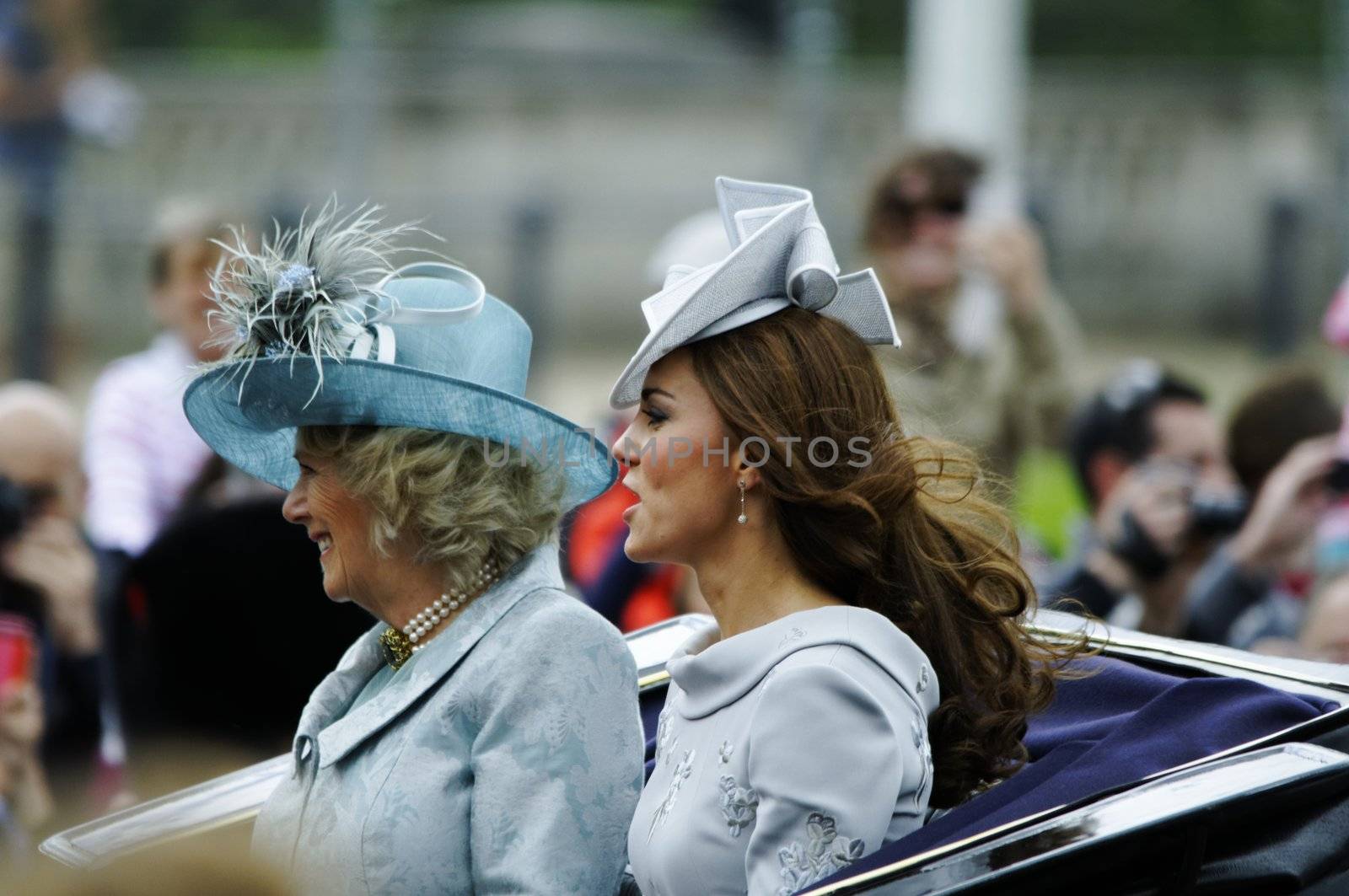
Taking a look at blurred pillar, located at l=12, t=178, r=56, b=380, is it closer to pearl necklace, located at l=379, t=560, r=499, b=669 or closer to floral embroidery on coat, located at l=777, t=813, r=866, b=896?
pearl necklace, located at l=379, t=560, r=499, b=669

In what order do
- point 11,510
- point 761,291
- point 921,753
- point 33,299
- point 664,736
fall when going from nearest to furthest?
1. point 921,753
2. point 761,291
3. point 664,736
4. point 11,510
5. point 33,299

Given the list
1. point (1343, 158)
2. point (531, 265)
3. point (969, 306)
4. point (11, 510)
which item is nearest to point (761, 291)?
point (11, 510)

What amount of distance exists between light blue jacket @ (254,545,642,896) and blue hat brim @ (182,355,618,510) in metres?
0.21

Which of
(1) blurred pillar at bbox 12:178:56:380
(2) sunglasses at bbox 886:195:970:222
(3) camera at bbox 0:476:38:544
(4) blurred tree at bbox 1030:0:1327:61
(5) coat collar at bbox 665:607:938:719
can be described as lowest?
(4) blurred tree at bbox 1030:0:1327:61

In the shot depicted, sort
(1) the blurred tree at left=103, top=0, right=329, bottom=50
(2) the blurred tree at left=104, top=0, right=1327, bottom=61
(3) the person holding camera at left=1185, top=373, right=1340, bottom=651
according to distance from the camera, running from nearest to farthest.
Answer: (3) the person holding camera at left=1185, top=373, right=1340, bottom=651, (1) the blurred tree at left=103, top=0, right=329, bottom=50, (2) the blurred tree at left=104, top=0, right=1327, bottom=61

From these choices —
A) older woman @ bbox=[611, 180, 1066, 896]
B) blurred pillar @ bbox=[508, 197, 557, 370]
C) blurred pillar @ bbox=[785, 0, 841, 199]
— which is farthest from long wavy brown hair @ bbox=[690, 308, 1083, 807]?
blurred pillar @ bbox=[785, 0, 841, 199]

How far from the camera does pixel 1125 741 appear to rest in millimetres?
2279

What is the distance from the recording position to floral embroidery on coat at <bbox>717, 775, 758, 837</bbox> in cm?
210

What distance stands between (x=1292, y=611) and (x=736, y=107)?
1082cm

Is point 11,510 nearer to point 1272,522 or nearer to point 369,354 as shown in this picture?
point 369,354

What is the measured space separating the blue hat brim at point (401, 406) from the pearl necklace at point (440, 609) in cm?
16

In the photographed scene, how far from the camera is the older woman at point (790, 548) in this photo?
2137mm

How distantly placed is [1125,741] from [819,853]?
50 centimetres

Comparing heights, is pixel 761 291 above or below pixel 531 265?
above
